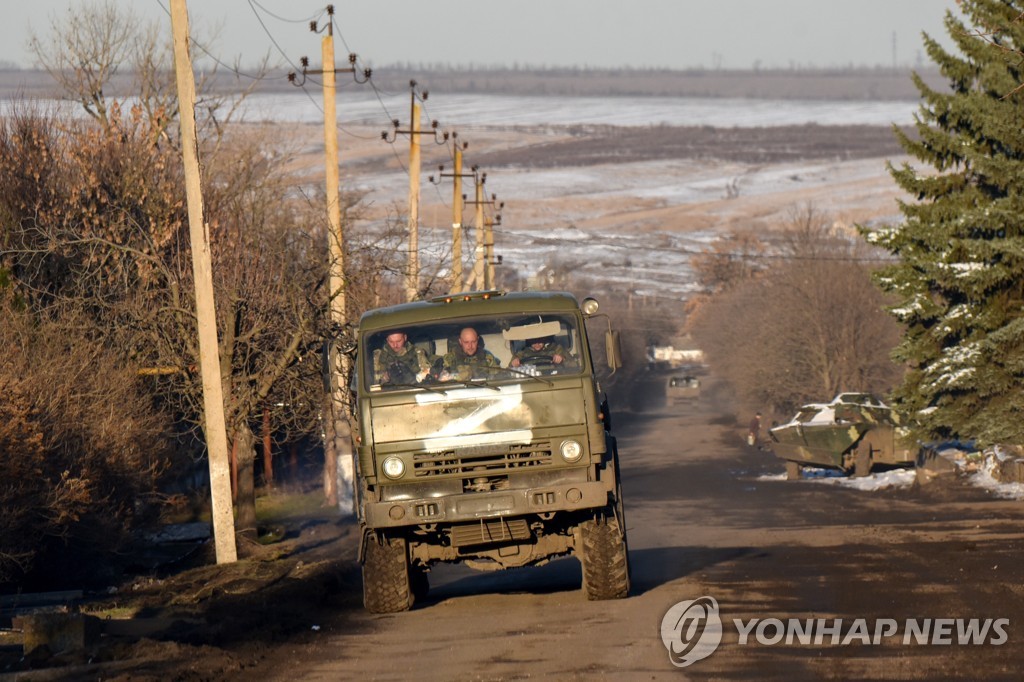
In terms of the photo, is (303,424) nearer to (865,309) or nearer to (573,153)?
(865,309)

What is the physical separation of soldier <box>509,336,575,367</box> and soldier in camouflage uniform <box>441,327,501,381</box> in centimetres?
22

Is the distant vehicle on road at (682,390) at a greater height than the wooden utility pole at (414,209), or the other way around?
the wooden utility pole at (414,209)

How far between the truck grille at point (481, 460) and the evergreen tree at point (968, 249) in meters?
16.9

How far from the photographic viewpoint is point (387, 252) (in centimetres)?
2859

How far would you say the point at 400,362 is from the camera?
13.1m

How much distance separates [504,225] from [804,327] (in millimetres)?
98239

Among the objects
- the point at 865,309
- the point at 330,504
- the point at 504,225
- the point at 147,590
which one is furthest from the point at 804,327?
the point at 504,225

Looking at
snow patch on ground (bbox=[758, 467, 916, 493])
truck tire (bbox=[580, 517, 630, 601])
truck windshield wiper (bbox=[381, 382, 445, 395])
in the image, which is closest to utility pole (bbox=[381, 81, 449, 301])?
snow patch on ground (bbox=[758, 467, 916, 493])

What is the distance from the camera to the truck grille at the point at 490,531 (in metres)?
13.0

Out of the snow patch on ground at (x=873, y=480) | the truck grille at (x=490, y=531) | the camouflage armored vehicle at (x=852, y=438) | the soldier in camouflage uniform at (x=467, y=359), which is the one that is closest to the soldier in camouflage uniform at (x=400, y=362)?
the soldier in camouflage uniform at (x=467, y=359)

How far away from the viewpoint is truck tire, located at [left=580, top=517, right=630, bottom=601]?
42.9ft

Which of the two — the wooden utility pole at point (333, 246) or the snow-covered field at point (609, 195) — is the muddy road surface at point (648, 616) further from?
the snow-covered field at point (609, 195)

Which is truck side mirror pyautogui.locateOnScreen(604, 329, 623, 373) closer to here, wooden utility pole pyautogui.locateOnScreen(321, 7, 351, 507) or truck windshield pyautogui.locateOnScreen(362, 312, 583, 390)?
truck windshield pyautogui.locateOnScreen(362, 312, 583, 390)
